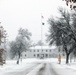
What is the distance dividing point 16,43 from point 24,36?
818 cm

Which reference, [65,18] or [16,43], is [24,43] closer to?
[16,43]

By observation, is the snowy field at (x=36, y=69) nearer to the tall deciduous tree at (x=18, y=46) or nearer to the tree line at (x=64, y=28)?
the tree line at (x=64, y=28)

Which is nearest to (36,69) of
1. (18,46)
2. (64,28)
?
(64,28)

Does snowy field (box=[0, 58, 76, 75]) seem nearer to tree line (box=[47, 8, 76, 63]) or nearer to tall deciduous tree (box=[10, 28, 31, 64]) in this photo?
tree line (box=[47, 8, 76, 63])

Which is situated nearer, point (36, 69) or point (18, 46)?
point (36, 69)

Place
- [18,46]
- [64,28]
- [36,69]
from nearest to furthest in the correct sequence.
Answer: [36,69], [64,28], [18,46]

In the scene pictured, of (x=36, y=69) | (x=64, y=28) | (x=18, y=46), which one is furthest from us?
(x=18, y=46)

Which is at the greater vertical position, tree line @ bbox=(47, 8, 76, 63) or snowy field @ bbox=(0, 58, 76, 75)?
tree line @ bbox=(47, 8, 76, 63)

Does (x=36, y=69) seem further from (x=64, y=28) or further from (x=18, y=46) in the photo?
(x=18, y=46)

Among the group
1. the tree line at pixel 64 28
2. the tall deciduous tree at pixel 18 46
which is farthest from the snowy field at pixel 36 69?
the tall deciduous tree at pixel 18 46

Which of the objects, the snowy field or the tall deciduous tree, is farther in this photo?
the tall deciduous tree

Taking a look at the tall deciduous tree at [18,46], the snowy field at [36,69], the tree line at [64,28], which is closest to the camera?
the snowy field at [36,69]

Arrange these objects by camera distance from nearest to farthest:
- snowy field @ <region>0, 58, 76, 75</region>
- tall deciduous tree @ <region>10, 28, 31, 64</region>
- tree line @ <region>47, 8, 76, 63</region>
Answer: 1. snowy field @ <region>0, 58, 76, 75</region>
2. tree line @ <region>47, 8, 76, 63</region>
3. tall deciduous tree @ <region>10, 28, 31, 64</region>

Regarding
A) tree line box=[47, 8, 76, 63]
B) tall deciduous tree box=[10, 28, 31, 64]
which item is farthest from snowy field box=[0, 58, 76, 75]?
tall deciduous tree box=[10, 28, 31, 64]
